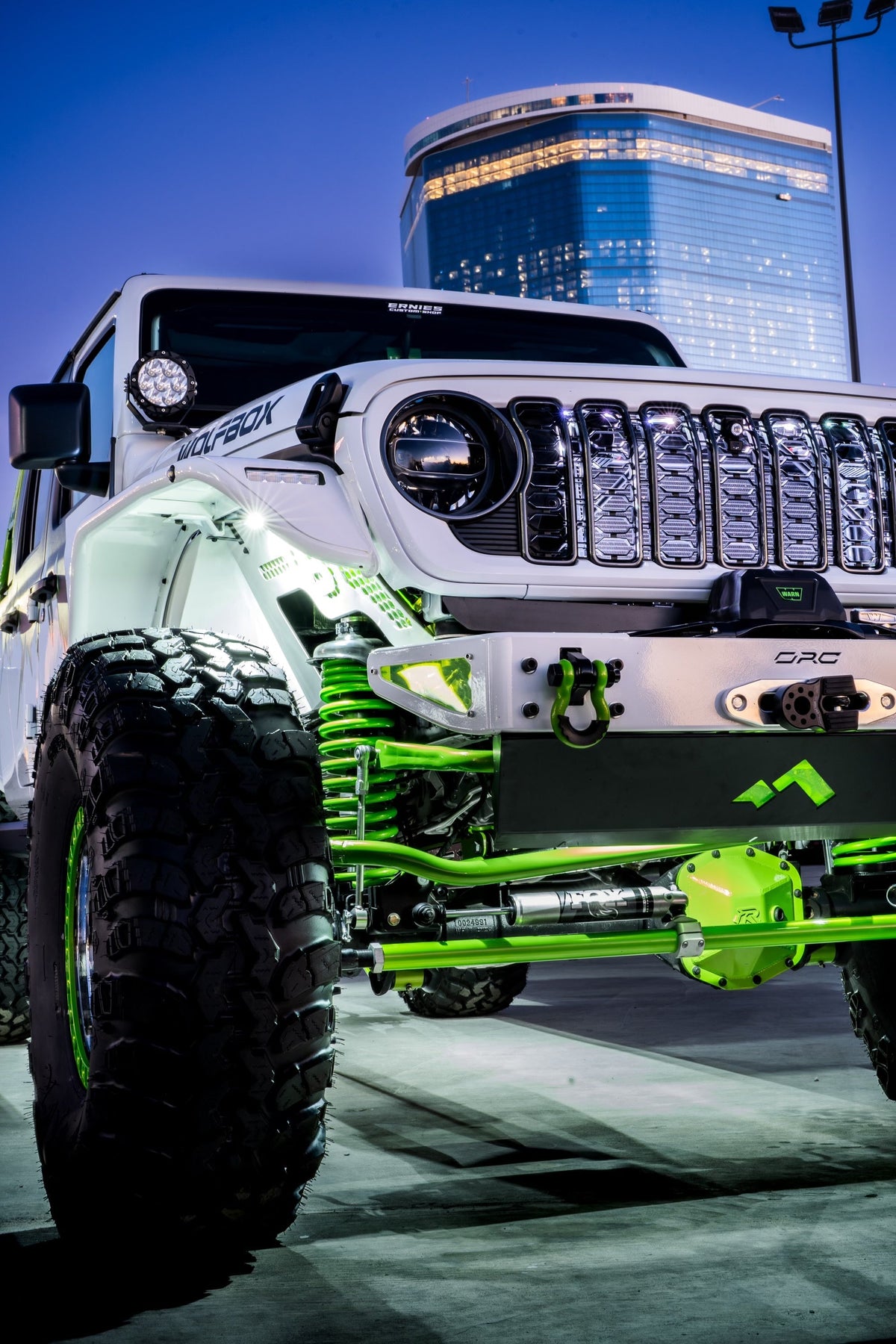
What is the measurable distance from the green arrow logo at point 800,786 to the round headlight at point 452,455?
0.88 m

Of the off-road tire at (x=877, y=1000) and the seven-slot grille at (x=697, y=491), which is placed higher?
the seven-slot grille at (x=697, y=491)

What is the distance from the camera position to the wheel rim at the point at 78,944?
3711 millimetres

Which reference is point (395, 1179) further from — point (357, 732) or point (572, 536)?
point (572, 536)

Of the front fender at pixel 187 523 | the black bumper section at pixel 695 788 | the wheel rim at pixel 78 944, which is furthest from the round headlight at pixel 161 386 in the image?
the black bumper section at pixel 695 788

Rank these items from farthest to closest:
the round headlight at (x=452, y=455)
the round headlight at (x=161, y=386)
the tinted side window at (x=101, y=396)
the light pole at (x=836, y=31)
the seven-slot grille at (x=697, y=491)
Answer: the light pole at (x=836, y=31)
the tinted side window at (x=101, y=396)
the round headlight at (x=161, y=386)
the seven-slot grille at (x=697, y=491)
the round headlight at (x=452, y=455)

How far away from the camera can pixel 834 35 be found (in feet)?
52.5

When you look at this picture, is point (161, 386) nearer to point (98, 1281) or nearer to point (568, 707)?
point (568, 707)

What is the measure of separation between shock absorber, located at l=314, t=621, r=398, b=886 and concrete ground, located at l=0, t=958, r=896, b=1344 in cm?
89

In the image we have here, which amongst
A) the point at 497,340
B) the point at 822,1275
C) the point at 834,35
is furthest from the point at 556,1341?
the point at 834,35

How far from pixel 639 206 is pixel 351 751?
11.4m

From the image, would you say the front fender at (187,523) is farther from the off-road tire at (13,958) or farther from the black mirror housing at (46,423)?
the off-road tire at (13,958)

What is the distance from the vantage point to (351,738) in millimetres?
3750

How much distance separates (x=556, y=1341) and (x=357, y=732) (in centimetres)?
147

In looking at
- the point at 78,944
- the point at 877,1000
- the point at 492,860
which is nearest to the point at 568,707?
the point at 492,860
